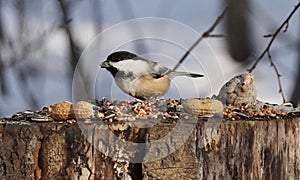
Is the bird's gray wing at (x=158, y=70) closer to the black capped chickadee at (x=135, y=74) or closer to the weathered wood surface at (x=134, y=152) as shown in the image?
the black capped chickadee at (x=135, y=74)

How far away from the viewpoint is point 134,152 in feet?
3.66

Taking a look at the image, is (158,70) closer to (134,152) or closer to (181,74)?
(181,74)

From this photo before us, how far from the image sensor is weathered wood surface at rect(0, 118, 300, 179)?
1.12 metres

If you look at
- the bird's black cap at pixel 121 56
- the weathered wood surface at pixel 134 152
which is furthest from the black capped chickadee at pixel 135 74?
the weathered wood surface at pixel 134 152

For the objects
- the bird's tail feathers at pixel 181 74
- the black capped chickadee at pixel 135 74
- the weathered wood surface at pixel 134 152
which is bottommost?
the weathered wood surface at pixel 134 152

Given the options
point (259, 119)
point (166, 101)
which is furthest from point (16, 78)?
point (259, 119)

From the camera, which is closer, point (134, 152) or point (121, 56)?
point (134, 152)

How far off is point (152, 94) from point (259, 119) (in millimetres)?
221

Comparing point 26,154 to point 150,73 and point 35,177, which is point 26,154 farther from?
point 150,73

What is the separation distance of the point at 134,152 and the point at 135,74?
0.65 feet

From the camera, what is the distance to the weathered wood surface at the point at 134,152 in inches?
43.9

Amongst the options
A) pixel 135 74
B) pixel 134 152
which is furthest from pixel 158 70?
pixel 134 152

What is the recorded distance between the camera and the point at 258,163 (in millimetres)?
1155

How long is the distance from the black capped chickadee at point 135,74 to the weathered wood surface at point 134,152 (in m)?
0.15
